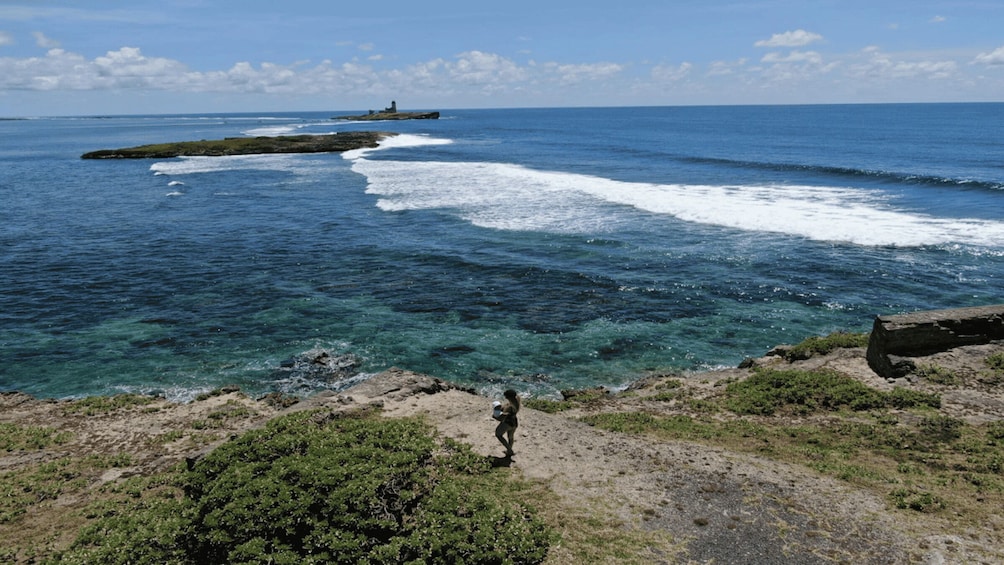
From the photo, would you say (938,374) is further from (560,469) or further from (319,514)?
(319,514)

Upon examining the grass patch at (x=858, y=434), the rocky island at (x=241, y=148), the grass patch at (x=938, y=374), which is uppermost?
the rocky island at (x=241, y=148)

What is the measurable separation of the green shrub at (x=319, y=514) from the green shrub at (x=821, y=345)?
13.0 meters

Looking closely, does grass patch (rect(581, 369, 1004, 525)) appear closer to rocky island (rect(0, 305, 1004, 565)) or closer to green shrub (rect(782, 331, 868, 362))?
rocky island (rect(0, 305, 1004, 565))

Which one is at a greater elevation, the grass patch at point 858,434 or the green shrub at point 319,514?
the green shrub at point 319,514

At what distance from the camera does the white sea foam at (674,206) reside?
132 feet

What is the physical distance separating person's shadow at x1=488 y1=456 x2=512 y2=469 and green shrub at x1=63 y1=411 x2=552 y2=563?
79 centimetres

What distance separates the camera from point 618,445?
1520cm

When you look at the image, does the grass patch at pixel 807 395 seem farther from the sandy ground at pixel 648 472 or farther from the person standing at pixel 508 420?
the person standing at pixel 508 420

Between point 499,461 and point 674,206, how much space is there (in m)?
40.2

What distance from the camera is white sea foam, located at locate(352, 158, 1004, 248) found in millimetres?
40250

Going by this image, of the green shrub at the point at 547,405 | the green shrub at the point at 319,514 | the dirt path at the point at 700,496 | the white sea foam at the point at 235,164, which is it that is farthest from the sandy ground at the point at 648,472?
the white sea foam at the point at 235,164

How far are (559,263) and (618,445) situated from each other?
64.7 ft

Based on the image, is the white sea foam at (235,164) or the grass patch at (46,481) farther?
the white sea foam at (235,164)

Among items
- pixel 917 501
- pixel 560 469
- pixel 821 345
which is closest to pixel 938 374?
pixel 821 345
